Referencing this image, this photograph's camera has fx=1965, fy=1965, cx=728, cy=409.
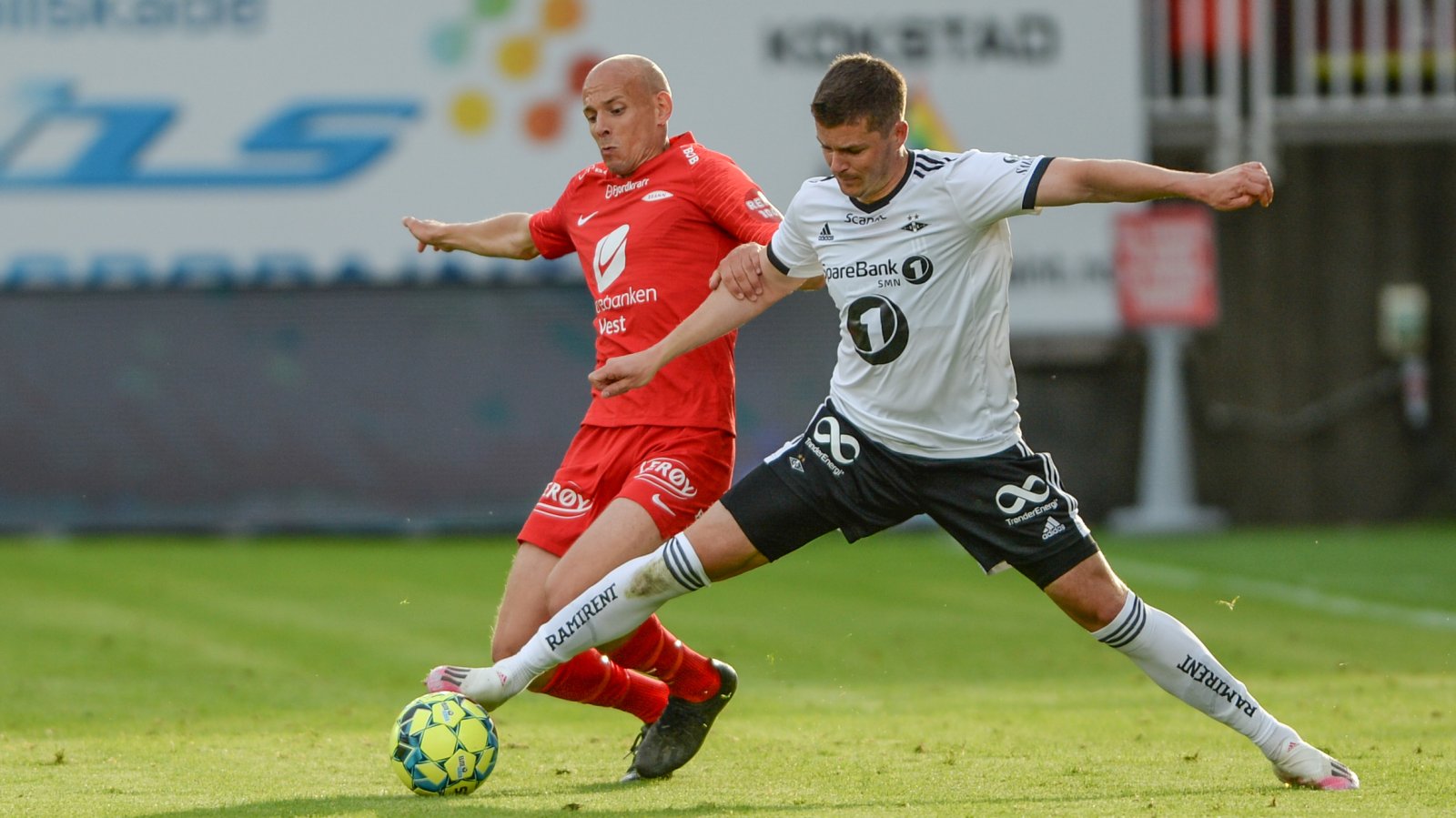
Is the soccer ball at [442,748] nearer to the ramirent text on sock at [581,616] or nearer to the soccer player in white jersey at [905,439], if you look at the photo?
the soccer player in white jersey at [905,439]

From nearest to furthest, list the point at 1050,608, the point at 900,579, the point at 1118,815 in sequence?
1. the point at 1118,815
2. the point at 1050,608
3. the point at 900,579

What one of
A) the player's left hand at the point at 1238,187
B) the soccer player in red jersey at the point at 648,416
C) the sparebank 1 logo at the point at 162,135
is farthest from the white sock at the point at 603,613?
the sparebank 1 logo at the point at 162,135

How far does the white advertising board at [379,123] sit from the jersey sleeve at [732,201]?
13142 millimetres

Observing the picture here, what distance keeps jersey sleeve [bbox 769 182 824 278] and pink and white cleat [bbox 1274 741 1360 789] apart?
214cm

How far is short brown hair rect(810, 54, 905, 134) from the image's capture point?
600 cm

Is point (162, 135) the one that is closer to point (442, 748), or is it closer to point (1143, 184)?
point (442, 748)

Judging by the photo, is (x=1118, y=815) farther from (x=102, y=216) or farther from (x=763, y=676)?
(x=102, y=216)

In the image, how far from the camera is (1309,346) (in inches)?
846

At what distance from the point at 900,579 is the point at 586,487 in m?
9.16

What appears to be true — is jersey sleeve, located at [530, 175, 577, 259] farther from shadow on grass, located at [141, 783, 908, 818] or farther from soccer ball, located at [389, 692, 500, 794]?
shadow on grass, located at [141, 783, 908, 818]

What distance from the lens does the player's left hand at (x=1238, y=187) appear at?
A: 5.60 metres

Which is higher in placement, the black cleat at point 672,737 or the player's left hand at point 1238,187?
the player's left hand at point 1238,187

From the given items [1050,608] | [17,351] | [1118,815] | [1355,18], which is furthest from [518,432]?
[1118,815]

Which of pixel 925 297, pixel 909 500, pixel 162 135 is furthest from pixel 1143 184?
pixel 162 135
